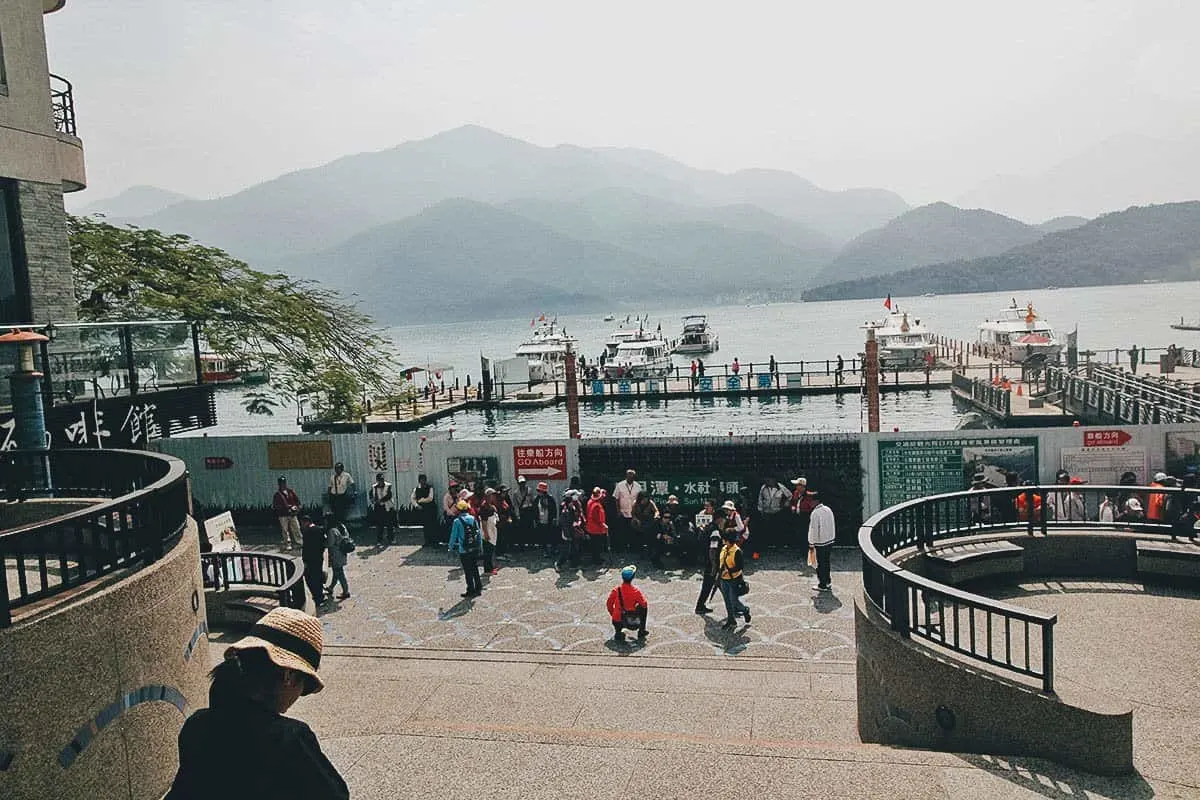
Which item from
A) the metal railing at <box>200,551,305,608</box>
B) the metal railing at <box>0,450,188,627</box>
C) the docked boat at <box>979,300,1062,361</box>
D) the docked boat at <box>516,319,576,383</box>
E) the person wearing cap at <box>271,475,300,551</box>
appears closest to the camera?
the metal railing at <box>0,450,188,627</box>

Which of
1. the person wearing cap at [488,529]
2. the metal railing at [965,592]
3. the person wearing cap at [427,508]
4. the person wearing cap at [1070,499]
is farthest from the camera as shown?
the person wearing cap at [427,508]

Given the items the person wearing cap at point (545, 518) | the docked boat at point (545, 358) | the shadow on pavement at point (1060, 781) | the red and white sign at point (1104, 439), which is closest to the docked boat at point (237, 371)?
the person wearing cap at point (545, 518)

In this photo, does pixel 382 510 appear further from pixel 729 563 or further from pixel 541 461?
pixel 729 563

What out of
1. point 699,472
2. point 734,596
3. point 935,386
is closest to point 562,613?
point 734,596

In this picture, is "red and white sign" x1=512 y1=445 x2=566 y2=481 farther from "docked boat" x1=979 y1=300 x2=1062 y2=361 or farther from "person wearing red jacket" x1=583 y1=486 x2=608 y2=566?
"docked boat" x1=979 y1=300 x2=1062 y2=361

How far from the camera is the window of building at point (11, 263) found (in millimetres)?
16438

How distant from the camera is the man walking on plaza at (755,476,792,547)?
16422mm

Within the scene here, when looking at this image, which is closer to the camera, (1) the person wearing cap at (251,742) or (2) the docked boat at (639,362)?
(1) the person wearing cap at (251,742)

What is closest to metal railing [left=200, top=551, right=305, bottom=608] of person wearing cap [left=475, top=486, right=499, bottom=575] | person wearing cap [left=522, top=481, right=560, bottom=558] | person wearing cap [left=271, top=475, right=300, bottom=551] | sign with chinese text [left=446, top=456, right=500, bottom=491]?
person wearing cap [left=475, top=486, right=499, bottom=575]

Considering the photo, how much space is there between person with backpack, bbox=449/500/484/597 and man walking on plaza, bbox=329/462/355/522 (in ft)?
19.5

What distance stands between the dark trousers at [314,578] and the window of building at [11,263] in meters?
7.80

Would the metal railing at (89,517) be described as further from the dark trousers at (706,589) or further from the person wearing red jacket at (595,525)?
the person wearing red jacket at (595,525)

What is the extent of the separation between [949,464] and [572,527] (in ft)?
22.4

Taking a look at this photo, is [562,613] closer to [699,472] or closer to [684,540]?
[684,540]
